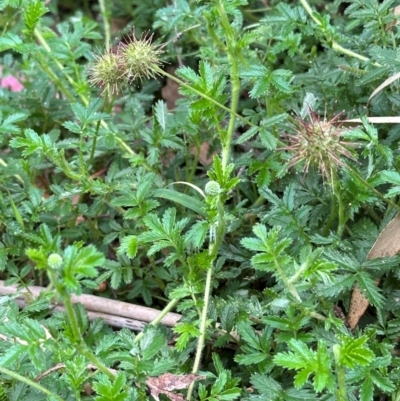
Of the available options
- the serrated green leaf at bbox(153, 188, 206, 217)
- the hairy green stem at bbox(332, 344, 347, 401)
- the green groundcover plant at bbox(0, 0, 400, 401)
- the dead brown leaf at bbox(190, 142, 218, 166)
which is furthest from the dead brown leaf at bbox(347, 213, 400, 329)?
the dead brown leaf at bbox(190, 142, 218, 166)

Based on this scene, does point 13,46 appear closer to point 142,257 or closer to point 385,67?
point 142,257

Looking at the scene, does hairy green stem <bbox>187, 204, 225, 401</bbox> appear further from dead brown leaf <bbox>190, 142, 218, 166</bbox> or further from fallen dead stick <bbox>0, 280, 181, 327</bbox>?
dead brown leaf <bbox>190, 142, 218, 166</bbox>

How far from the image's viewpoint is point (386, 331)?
1.70 m

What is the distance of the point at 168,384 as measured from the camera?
1564 millimetres

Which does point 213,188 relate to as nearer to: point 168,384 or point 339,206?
point 339,206

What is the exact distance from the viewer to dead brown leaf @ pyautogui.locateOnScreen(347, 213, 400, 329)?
178 cm

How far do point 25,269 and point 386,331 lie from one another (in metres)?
1.14

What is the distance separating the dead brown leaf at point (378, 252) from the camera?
1.78 m

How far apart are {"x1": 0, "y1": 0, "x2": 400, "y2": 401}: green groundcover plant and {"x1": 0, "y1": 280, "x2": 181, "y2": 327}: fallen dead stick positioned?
5cm

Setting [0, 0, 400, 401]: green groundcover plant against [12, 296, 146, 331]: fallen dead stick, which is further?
[12, 296, 146, 331]: fallen dead stick

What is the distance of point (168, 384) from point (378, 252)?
2.28 ft

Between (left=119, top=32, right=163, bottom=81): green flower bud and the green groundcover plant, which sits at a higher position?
(left=119, top=32, right=163, bottom=81): green flower bud

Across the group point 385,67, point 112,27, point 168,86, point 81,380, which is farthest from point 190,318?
point 112,27

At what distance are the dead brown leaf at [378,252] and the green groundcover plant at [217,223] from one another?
3cm
